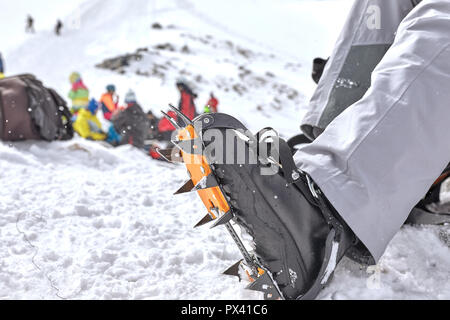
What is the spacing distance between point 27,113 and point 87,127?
2779 millimetres

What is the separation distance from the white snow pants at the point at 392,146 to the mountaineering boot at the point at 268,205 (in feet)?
0.17

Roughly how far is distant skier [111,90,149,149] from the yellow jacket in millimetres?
258

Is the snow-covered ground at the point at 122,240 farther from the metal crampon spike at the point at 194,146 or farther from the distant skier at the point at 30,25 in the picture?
the distant skier at the point at 30,25

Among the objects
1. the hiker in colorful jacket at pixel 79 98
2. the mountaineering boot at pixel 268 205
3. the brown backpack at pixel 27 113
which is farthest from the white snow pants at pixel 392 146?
the hiker in colorful jacket at pixel 79 98

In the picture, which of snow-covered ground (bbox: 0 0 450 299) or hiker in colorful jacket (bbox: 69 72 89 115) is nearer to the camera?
snow-covered ground (bbox: 0 0 450 299)

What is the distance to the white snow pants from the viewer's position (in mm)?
906

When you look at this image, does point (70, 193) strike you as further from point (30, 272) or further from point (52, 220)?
point (30, 272)

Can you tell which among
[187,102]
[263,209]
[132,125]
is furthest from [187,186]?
[187,102]

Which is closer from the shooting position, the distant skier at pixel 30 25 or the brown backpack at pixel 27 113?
the brown backpack at pixel 27 113

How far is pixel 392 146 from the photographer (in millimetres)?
912

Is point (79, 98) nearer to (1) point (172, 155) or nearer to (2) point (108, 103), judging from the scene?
(2) point (108, 103)

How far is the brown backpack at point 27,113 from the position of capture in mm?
2787

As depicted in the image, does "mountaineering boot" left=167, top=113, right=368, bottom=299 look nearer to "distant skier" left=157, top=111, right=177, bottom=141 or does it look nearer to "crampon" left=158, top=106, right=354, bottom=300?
"crampon" left=158, top=106, right=354, bottom=300

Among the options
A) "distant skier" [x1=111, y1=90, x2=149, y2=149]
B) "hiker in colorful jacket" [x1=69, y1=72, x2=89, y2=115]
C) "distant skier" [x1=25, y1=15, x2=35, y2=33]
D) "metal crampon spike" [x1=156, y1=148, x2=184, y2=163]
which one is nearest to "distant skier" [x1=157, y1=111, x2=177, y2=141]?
"distant skier" [x1=111, y1=90, x2=149, y2=149]
